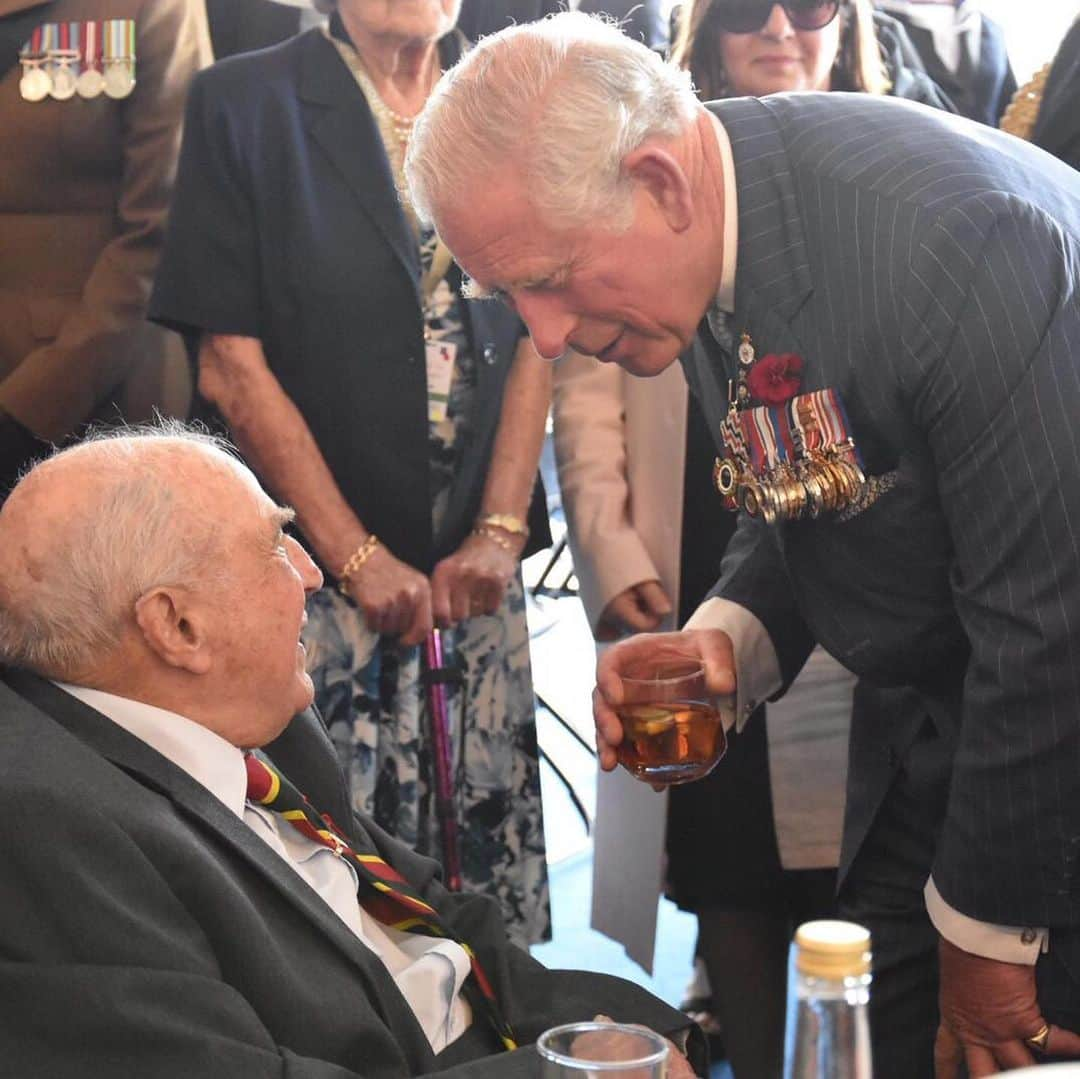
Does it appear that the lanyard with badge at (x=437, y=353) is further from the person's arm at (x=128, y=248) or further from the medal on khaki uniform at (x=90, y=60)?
the medal on khaki uniform at (x=90, y=60)

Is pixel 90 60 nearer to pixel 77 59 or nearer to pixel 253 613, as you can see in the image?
pixel 77 59

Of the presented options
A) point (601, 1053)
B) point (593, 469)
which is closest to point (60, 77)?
point (593, 469)

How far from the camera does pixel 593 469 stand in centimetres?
296

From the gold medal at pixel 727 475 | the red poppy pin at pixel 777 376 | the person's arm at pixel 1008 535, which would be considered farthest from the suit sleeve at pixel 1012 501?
the gold medal at pixel 727 475

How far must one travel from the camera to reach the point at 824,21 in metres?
2.82

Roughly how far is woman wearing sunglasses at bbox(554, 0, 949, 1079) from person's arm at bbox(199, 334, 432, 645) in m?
0.38

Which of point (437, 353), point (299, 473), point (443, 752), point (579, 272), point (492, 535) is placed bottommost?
point (443, 752)

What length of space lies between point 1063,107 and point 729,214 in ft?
4.09

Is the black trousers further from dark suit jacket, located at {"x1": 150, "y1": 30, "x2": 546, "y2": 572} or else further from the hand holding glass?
dark suit jacket, located at {"x1": 150, "y1": 30, "x2": 546, "y2": 572}

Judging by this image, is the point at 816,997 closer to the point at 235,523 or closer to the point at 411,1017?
the point at 411,1017

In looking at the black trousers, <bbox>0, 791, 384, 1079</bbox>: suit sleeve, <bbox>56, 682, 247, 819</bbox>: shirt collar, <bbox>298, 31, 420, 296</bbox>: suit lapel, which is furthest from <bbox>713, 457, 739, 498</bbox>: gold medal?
<bbox>298, 31, 420, 296</bbox>: suit lapel

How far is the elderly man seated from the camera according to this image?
1.45 meters

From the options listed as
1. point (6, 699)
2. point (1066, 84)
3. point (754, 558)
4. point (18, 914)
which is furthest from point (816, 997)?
point (1066, 84)

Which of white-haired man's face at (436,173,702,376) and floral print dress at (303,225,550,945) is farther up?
white-haired man's face at (436,173,702,376)
